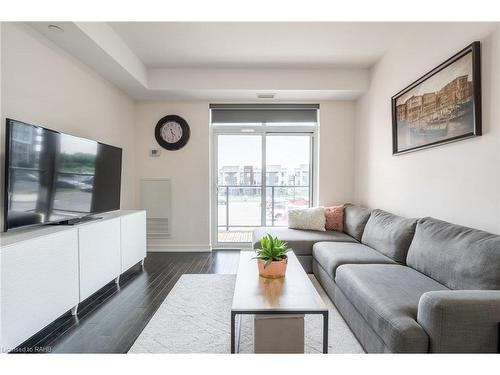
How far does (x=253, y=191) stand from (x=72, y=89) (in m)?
2.72

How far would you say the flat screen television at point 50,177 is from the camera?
1.76 meters

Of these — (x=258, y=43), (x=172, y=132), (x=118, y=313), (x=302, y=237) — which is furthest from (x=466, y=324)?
(x=172, y=132)

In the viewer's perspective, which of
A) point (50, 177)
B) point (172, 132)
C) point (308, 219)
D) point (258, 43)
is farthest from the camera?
point (172, 132)

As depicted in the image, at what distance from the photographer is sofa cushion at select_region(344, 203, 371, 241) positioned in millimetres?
3115

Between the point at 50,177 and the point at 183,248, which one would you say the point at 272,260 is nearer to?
the point at 50,177

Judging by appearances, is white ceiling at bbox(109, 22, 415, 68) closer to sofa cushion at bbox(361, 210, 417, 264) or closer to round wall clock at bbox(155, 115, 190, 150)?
round wall clock at bbox(155, 115, 190, 150)

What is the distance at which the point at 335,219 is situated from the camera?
360cm

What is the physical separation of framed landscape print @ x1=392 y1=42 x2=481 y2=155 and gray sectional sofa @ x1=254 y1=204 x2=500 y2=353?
708 millimetres

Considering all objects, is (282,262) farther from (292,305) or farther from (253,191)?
(253,191)

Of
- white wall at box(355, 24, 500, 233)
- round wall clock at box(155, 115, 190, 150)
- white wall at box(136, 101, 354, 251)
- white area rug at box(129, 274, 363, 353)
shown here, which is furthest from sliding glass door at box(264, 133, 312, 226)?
white area rug at box(129, 274, 363, 353)

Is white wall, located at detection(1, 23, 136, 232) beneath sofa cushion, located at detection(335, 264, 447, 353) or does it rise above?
above

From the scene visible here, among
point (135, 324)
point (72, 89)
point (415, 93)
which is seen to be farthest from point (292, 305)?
point (72, 89)

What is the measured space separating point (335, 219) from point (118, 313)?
272 centimetres

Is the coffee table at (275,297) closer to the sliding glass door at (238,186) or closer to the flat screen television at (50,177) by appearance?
the flat screen television at (50,177)
